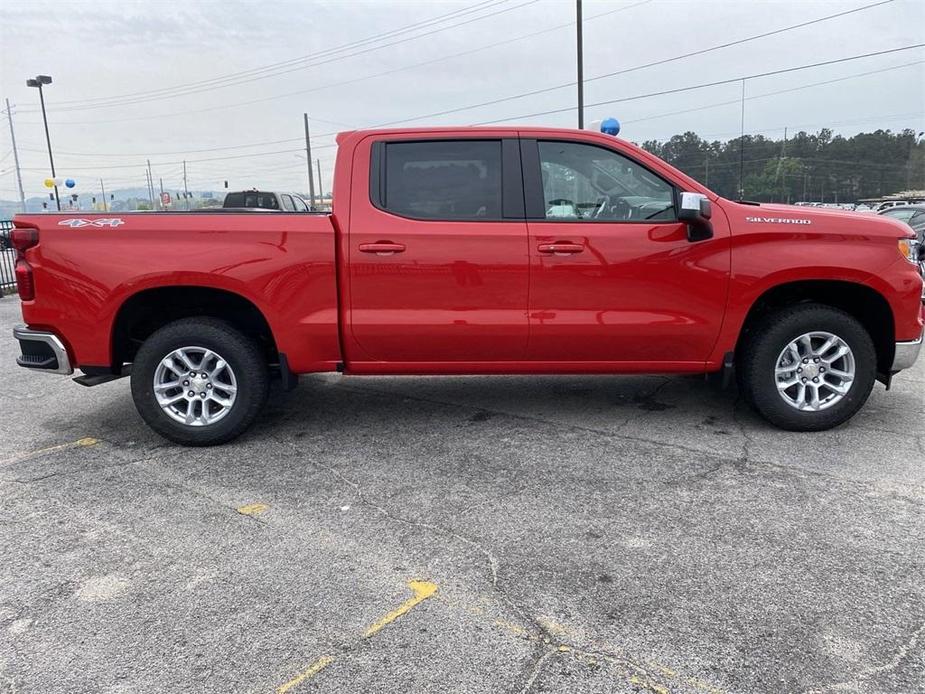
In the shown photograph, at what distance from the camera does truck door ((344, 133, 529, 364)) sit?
439 cm

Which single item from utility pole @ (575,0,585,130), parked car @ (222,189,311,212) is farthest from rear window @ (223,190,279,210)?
utility pole @ (575,0,585,130)

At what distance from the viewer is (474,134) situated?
4559mm

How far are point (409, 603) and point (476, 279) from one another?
2.21 meters

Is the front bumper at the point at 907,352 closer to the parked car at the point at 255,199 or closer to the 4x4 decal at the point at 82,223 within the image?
the 4x4 decal at the point at 82,223

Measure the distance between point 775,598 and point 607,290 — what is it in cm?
219

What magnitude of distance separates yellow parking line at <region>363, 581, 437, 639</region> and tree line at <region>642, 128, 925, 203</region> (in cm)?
704

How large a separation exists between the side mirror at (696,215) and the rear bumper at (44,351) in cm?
397

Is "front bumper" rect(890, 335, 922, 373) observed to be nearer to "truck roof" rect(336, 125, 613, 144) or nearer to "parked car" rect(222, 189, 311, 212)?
"truck roof" rect(336, 125, 613, 144)

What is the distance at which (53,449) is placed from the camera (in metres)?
4.68

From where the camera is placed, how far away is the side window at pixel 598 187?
4480 millimetres

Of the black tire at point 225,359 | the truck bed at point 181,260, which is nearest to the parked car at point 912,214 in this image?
the truck bed at point 181,260

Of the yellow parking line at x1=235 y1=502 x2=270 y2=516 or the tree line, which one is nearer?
the yellow parking line at x1=235 y1=502 x2=270 y2=516

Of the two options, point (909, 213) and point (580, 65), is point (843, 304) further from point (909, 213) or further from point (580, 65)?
point (580, 65)

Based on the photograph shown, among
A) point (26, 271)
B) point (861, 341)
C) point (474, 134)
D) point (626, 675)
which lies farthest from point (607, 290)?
point (26, 271)
